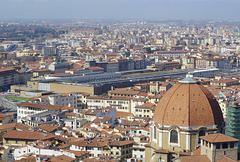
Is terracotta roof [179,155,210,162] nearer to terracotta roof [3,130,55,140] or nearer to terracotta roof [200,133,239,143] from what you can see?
terracotta roof [200,133,239,143]

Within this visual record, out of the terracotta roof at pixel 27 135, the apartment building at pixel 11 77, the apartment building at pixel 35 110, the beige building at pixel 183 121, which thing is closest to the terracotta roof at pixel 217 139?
the beige building at pixel 183 121

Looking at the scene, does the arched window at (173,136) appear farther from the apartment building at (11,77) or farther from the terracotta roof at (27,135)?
the apartment building at (11,77)

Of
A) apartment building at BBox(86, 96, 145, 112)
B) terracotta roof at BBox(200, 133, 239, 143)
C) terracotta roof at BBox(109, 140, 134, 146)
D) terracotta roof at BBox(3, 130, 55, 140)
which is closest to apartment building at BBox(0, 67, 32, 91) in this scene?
apartment building at BBox(86, 96, 145, 112)

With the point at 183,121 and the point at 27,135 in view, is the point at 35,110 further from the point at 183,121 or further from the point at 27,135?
the point at 183,121

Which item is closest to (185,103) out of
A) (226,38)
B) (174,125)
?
(174,125)

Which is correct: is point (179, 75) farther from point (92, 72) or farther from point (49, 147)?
point (49, 147)
